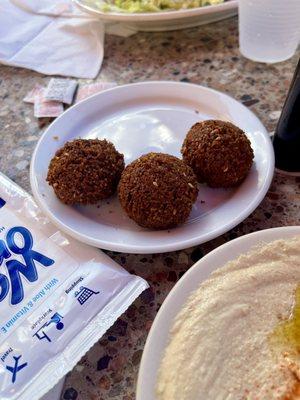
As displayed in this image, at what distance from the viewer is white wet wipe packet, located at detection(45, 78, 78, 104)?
1103 mm

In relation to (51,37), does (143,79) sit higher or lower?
lower

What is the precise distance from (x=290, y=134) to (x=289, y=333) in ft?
1.29

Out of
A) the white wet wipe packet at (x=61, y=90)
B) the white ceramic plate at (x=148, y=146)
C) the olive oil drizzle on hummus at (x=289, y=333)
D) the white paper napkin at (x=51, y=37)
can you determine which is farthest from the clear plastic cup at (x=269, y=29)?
the olive oil drizzle on hummus at (x=289, y=333)

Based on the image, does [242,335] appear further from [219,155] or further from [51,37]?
[51,37]

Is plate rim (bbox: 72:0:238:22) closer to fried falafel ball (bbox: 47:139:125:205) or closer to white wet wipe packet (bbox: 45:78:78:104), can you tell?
white wet wipe packet (bbox: 45:78:78:104)

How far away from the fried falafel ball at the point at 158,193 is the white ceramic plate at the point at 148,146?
0.11 ft

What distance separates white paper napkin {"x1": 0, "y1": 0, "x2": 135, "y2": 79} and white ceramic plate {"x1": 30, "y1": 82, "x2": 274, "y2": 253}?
247 mm

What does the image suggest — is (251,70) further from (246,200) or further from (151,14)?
(246,200)

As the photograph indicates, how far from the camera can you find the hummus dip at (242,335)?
52cm

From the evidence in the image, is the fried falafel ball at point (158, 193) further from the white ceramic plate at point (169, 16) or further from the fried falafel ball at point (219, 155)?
the white ceramic plate at point (169, 16)

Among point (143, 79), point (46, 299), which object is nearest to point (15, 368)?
point (46, 299)

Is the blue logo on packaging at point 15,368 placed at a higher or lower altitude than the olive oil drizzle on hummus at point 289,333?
higher

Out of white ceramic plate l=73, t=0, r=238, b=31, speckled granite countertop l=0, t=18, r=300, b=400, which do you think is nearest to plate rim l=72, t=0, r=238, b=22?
white ceramic plate l=73, t=0, r=238, b=31

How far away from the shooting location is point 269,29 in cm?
107
